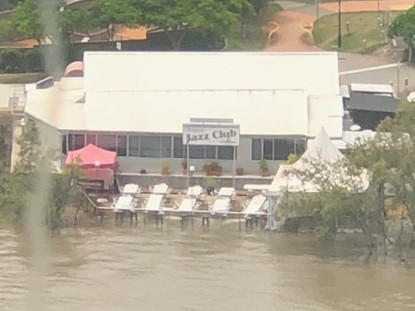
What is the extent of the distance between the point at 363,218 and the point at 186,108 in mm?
2677

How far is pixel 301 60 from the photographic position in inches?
497

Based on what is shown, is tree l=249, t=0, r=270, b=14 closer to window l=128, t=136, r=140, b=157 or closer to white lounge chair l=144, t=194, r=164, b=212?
window l=128, t=136, r=140, b=157

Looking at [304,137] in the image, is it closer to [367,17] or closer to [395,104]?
[395,104]

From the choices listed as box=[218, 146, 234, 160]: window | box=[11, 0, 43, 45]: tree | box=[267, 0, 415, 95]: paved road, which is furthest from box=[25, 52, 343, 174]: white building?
box=[267, 0, 415, 95]: paved road

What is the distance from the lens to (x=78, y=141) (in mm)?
11758

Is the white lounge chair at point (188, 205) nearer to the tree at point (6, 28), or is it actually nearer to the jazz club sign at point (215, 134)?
the jazz club sign at point (215, 134)

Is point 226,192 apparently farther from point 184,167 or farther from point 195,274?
point 195,274

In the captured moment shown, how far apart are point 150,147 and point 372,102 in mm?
2400

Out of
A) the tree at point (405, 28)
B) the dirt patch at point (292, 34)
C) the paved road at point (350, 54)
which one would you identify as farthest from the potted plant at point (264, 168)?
the dirt patch at point (292, 34)

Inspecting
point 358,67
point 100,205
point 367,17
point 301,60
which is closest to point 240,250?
point 100,205

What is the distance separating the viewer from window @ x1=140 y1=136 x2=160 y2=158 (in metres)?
11.7

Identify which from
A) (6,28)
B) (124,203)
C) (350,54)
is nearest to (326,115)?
(124,203)

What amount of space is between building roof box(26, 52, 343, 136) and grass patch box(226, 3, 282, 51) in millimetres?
3450

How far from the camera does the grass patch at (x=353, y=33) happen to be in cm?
1628
